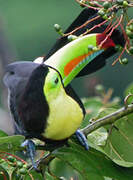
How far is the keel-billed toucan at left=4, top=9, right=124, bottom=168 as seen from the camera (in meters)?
1.64

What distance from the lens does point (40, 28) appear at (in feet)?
30.5

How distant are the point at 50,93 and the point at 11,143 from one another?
0.60 ft

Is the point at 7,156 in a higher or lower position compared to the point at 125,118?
higher

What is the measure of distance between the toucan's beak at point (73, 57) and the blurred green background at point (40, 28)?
492cm

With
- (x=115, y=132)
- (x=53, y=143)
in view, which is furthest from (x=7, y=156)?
(x=115, y=132)

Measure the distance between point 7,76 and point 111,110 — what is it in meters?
0.35

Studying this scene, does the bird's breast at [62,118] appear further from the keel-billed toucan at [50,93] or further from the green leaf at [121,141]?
the green leaf at [121,141]

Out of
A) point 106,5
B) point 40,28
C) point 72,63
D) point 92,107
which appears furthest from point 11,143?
point 40,28

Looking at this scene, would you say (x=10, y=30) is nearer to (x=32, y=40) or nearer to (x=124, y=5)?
(x=32, y=40)

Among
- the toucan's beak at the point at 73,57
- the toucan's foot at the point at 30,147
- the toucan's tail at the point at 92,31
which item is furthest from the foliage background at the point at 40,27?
the toucan's foot at the point at 30,147

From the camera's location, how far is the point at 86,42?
5.89 ft

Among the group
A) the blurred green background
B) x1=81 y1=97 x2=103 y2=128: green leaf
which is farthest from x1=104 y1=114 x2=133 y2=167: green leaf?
the blurred green background

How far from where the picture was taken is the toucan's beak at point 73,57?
1.75m

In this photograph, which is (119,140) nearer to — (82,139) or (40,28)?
(82,139)
